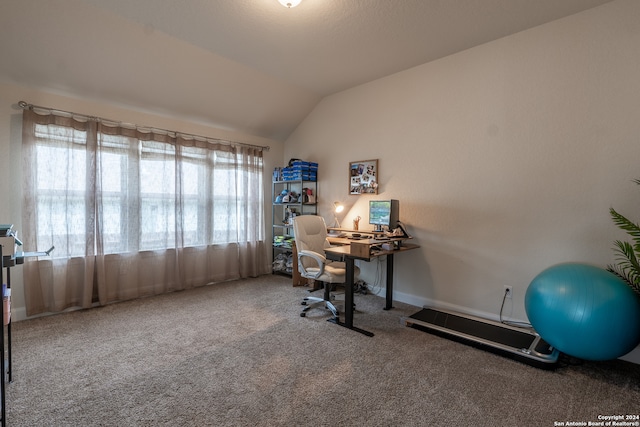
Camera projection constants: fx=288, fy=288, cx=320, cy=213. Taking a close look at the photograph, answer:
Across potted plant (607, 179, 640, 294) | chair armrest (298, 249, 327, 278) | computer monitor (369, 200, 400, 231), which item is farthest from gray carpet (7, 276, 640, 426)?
computer monitor (369, 200, 400, 231)

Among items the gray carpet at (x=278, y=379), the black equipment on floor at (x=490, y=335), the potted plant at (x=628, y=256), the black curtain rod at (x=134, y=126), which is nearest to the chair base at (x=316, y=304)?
the gray carpet at (x=278, y=379)

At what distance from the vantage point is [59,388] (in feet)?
6.21

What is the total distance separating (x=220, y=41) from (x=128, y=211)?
2267 millimetres

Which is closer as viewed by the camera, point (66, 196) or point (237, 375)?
point (237, 375)

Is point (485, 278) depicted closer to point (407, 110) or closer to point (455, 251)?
point (455, 251)

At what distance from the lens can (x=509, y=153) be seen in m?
2.86

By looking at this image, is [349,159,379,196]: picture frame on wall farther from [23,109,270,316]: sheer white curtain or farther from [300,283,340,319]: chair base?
[23,109,270,316]: sheer white curtain

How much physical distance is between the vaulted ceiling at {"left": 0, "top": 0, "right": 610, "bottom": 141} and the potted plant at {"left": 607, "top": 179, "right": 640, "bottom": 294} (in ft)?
6.04

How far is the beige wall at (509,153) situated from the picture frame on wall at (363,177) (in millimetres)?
120

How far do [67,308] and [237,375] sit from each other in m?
2.49

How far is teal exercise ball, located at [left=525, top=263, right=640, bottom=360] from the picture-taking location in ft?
6.22

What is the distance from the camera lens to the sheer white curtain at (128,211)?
3014 millimetres

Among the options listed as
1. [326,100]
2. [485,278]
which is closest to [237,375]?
[485,278]

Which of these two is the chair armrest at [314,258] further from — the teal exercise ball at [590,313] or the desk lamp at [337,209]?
the teal exercise ball at [590,313]
